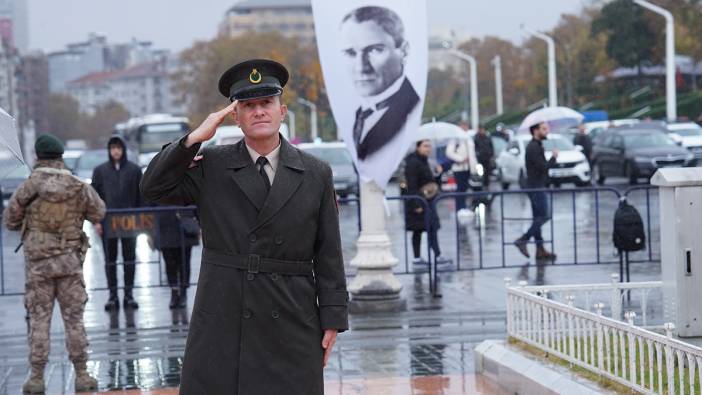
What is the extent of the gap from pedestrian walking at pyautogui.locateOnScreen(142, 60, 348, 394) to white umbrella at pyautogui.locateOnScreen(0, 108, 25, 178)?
1.45 m

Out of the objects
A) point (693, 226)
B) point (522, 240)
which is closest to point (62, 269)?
point (693, 226)

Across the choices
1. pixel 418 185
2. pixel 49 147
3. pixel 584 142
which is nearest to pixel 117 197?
pixel 418 185

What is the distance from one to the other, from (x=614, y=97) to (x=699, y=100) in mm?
16065

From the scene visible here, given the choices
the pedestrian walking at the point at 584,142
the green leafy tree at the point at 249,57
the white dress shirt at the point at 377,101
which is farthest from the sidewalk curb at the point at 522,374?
the green leafy tree at the point at 249,57

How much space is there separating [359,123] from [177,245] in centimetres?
272

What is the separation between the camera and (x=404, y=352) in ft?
36.3

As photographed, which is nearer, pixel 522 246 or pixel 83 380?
pixel 83 380

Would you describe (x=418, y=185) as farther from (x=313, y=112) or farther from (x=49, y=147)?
(x=313, y=112)

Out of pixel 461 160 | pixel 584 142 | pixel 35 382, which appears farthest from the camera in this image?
pixel 584 142

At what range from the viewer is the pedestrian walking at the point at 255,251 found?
5738mm

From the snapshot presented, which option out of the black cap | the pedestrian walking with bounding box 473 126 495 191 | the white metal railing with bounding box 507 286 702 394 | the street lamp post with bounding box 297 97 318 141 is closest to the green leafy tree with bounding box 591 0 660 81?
the street lamp post with bounding box 297 97 318 141

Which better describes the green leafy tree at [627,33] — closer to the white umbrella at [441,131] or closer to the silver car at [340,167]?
the silver car at [340,167]

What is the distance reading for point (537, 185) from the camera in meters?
18.0

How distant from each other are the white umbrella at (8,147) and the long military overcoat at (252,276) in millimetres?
1438
